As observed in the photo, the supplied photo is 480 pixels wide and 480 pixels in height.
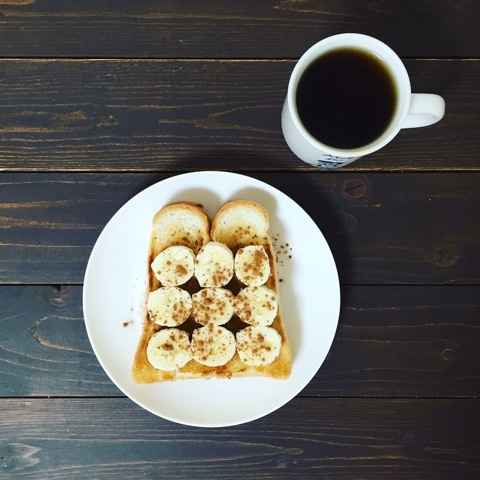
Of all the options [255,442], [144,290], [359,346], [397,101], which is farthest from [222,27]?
[255,442]

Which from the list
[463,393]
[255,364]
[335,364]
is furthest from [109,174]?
[463,393]

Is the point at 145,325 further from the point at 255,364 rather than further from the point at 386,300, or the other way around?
the point at 386,300

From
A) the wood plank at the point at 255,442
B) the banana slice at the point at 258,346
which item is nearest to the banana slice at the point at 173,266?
the banana slice at the point at 258,346

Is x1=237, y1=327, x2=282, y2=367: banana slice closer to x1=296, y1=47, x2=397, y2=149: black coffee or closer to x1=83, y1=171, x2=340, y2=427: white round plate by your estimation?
x1=83, y1=171, x2=340, y2=427: white round plate

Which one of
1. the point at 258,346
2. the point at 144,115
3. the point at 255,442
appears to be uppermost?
the point at 144,115

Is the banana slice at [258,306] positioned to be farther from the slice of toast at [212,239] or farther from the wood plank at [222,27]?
the wood plank at [222,27]

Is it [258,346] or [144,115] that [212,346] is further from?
[144,115]

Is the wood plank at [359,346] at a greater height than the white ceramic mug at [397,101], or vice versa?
the white ceramic mug at [397,101]
